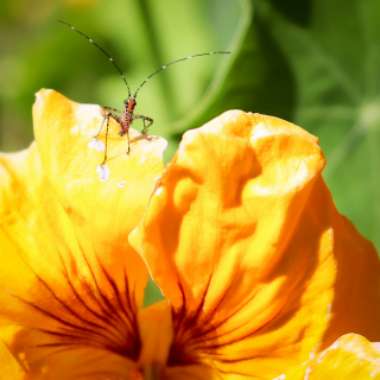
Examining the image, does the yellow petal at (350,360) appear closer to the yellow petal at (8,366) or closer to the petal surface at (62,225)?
the petal surface at (62,225)


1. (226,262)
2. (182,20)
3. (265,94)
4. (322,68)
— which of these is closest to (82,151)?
(226,262)

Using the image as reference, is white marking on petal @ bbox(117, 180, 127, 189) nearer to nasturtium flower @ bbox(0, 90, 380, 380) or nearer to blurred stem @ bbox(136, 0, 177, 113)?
nasturtium flower @ bbox(0, 90, 380, 380)

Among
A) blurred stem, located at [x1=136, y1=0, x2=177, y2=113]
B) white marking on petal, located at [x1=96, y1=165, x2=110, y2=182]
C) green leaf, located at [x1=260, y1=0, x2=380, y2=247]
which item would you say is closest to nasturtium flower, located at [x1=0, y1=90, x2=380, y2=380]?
white marking on petal, located at [x1=96, y1=165, x2=110, y2=182]

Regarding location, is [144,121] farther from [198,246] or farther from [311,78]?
[311,78]

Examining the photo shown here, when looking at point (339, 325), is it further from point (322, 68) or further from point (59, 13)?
point (59, 13)

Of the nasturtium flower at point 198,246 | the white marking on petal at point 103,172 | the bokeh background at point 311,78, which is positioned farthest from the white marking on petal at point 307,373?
the bokeh background at point 311,78

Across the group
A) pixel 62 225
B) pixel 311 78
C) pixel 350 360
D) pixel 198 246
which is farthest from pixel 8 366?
pixel 311 78
